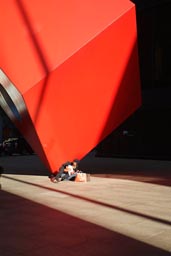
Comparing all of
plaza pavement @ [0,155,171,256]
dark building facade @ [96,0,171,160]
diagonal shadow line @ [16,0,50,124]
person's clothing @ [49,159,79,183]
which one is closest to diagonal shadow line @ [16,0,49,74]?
diagonal shadow line @ [16,0,50,124]

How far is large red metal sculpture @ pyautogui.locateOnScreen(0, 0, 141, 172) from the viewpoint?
10414mm

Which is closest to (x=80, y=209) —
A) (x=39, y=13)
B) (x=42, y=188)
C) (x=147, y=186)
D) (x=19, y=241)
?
(x=19, y=241)

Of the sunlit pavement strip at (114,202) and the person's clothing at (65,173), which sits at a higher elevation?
the person's clothing at (65,173)

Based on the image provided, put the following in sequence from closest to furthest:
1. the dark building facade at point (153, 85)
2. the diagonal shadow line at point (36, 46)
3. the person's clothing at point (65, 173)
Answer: the diagonal shadow line at point (36, 46) → the person's clothing at point (65, 173) → the dark building facade at point (153, 85)

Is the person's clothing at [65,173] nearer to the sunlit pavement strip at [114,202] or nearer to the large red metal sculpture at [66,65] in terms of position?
the large red metal sculpture at [66,65]

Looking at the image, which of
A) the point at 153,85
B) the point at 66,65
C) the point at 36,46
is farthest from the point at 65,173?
the point at 153,85

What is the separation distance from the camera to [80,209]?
750 centimetres

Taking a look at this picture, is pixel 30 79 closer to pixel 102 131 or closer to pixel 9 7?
pixel 9 7

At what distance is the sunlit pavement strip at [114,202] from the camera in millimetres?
5938

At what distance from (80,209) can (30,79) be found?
4117mm

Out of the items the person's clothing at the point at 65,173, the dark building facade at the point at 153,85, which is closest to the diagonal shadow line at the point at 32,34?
the person's clothing at the point at 65,173

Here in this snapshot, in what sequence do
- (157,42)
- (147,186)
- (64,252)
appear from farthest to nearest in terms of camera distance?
1. (157,42)
2. (147,186)
3. (64,252)

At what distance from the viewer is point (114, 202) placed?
8.26 m

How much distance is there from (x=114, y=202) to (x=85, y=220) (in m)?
1.80
